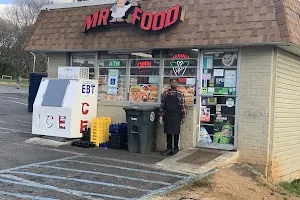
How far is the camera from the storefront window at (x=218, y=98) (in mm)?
9109

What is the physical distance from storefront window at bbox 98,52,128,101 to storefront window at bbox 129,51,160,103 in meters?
0.28

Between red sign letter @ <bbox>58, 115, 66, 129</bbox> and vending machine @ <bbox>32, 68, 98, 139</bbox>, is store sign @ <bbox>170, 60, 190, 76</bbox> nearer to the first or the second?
vending machine @ <bbox>32, 68, 98, 139</bbox>

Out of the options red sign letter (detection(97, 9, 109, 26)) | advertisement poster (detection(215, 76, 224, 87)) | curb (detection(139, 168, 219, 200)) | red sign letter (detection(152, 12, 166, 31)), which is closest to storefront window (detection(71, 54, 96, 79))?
red sign letter (detection(97, 9, 109, 26))

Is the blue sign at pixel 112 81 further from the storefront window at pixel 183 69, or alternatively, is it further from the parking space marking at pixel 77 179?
the parking space marking at pixel 77 179

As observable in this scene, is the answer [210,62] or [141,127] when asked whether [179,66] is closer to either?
[210,62]

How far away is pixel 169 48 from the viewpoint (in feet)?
31.8

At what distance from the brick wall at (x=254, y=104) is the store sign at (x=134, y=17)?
1978 mm

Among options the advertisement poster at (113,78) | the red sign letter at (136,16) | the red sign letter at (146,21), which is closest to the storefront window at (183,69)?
the red sign letter at (146,21)

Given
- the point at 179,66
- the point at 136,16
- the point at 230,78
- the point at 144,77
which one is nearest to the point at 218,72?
the point at 230,78

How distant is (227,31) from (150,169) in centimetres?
371

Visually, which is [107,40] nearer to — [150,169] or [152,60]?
[152,60]

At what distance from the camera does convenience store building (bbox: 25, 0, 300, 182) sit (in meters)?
8.58

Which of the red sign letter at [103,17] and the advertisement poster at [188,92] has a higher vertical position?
the red sign letter at [103,17]

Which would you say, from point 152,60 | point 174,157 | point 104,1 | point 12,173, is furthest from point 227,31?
point 12,173
